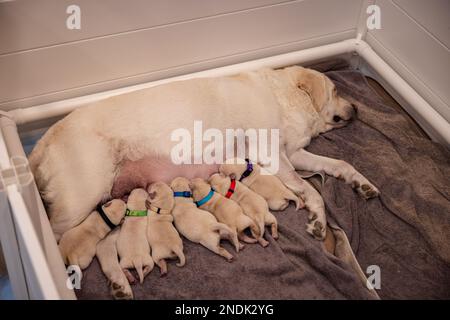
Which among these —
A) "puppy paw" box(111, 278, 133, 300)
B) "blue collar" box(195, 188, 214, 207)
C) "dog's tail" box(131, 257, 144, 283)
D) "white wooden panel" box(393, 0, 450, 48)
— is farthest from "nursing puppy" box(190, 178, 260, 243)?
"white wooden panel" box(393, 0, 450, 48)

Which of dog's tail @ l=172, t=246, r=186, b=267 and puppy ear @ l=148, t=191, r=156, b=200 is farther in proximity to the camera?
puppy ear @ l=148, t=191, r=156, b=200

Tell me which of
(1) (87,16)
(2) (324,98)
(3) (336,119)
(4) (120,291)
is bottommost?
(4) (120,291)

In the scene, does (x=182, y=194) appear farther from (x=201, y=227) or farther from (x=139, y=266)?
(x=139, y=266)

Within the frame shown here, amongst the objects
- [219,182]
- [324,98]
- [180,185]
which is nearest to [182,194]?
[180,185]

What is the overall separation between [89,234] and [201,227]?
463 mm

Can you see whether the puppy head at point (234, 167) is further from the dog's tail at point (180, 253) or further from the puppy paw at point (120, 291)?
the puppy paw at point (120, 291)

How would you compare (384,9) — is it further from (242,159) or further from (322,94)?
(242,159)

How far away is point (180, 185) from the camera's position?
203cm

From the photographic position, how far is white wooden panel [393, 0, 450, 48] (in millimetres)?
2271

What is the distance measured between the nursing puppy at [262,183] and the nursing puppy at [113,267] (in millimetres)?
591

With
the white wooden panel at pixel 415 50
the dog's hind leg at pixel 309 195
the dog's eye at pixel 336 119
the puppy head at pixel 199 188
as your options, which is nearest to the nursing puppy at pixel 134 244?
the puppy head at pixel 199 188

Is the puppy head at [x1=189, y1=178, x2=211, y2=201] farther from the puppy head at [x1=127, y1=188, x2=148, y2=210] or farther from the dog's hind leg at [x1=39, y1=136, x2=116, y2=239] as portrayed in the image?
the dog's hind leg at [x1=39, y1=136, x2=116, y2=239]

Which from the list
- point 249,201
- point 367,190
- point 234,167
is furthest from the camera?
point 367,190

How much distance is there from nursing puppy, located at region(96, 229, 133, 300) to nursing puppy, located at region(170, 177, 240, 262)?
28cm
